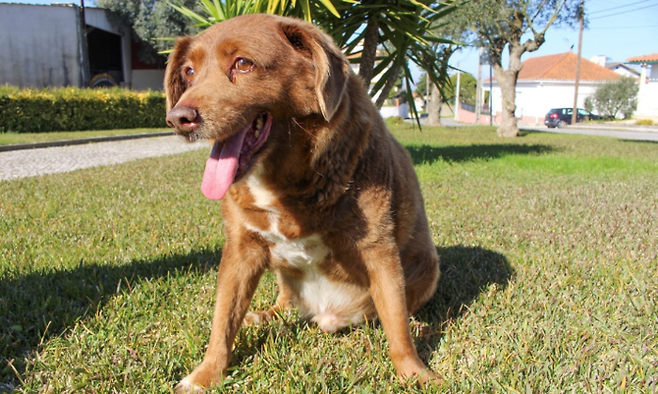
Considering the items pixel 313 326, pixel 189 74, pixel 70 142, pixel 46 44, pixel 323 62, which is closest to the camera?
pixel 323 62

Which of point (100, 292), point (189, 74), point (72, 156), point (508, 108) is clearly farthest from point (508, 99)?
point (189, 74)

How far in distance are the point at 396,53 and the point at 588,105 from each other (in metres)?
45.0

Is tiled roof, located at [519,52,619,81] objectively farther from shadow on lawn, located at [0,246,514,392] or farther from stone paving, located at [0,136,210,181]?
shadow on lawn, located at [0,246,514,392]

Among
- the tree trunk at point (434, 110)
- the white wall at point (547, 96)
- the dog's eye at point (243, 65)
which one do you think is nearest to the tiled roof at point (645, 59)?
the white wall at point (547, 96)

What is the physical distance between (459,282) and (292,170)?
1.78 metres

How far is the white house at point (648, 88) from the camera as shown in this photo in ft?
135

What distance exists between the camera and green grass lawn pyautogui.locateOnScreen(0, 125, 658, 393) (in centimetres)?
221

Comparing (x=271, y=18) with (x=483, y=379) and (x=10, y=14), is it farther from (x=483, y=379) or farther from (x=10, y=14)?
(x=10, y=14)

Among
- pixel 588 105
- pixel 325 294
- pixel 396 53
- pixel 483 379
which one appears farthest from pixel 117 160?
pixel 588 105

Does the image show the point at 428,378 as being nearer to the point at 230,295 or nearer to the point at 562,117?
the point at 230,295

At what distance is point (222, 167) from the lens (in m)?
1.96

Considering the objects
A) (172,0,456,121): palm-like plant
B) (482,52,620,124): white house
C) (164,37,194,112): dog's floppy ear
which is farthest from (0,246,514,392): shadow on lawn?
(482,52,620,124): white house

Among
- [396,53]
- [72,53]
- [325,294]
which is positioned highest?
[72,53]

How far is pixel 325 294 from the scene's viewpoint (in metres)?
2.55
